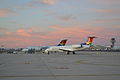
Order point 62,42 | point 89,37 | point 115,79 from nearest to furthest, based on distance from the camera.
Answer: point 115,79 < point 89,37 < point 62,42

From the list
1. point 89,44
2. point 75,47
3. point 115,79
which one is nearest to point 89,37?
point 89,44

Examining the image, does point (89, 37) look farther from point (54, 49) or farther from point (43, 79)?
point (43, 79)

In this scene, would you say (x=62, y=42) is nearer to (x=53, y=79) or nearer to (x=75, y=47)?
(x=75, y=47)

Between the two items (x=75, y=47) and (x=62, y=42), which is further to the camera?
(x=62, y=42)

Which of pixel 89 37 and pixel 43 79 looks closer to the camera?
pixel 43 79

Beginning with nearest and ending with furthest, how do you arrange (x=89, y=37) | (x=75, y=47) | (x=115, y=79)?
(x=115, y=79)
(x=75, y=47)
(x=89, y=37)

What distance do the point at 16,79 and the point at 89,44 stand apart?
7484 cm

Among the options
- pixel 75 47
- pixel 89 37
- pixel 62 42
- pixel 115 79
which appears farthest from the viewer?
pixel 62 42

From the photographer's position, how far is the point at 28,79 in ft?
43.2

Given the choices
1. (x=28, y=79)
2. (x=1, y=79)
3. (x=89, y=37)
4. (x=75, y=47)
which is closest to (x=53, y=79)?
(x=28, y=79)

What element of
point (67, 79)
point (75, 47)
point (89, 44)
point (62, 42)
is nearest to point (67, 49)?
point (75, 47)

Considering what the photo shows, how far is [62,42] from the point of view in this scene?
103250 mm

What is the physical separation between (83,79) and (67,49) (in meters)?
72.0

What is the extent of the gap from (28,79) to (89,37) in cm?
7718
